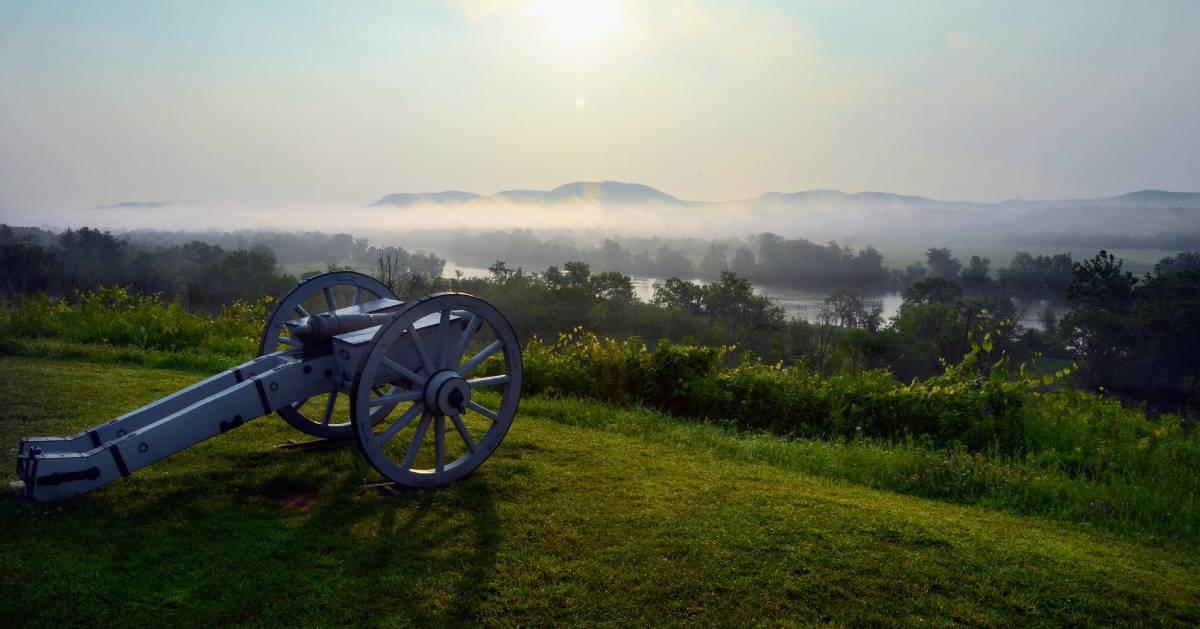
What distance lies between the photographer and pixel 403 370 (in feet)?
15.1

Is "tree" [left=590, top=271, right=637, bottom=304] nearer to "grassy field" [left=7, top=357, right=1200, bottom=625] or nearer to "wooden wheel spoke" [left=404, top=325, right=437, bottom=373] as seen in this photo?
"grassy field" [left=7, top=357, right=1200, bottom=625]

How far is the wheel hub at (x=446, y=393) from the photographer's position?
478cm

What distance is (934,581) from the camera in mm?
3773

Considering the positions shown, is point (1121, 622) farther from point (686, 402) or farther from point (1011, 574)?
point (686, 402)

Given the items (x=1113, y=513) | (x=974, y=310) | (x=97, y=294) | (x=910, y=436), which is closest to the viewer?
(x=1113, y=513)

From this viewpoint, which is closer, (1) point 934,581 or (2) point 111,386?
(1) point 934,581

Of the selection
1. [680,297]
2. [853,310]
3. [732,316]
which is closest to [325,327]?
[732,316]

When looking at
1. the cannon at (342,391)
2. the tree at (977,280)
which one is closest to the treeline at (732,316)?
the tree at (977,280)

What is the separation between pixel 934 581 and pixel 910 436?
312 centimetres

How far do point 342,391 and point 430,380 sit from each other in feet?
2.15

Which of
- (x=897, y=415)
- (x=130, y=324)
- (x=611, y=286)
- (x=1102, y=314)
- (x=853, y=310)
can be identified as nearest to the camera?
(x=897, y=415)

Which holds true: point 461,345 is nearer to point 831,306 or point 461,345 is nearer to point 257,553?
point 257,553

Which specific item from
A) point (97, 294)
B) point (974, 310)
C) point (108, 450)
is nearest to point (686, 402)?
point (108, 450)

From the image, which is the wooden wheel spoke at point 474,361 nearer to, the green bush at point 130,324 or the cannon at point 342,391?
the cannon at point 342,391
